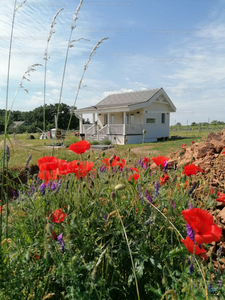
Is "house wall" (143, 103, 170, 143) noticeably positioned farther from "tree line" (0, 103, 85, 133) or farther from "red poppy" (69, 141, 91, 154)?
"red poppy" (69, 141, 91, 154)

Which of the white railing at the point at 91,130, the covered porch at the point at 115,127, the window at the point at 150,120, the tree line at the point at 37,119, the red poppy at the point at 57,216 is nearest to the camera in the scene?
the red poppy at the point at 57,216

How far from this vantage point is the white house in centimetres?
1845

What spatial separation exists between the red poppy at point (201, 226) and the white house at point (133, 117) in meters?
16.6

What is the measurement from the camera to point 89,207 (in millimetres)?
1438

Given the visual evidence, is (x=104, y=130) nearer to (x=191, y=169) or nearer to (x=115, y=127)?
(x=115, y=127)

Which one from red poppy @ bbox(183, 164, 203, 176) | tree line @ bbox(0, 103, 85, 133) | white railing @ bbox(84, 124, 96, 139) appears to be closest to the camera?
red poppy @ bbox(183, 164, 203, 176)

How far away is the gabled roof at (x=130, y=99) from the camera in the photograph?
66.4ft

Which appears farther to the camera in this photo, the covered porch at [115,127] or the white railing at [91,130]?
the white railing at [91,130]

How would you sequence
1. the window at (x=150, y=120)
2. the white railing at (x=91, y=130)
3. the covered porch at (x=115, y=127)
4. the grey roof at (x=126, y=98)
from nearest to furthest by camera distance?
the covered porch at (x=115, y=127) → the white railing at (x=91, y=130) → the window at (x=150, y=120) → the grey roof at (x=126, y=98)

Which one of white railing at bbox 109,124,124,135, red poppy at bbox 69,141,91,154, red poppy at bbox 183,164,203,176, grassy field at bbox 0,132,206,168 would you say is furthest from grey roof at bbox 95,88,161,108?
red poppy at bbox 69,141,91,154

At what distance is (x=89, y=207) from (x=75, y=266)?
0.43 meters

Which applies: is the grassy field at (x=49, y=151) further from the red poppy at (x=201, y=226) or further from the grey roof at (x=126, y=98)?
the grey roof at (x=126, y=98)

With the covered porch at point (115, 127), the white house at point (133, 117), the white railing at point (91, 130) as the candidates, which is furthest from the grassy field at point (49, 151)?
the white railing at point (91, 130)

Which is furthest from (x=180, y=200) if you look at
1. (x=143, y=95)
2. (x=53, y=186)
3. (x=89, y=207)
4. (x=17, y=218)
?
(x=143, y=95)
